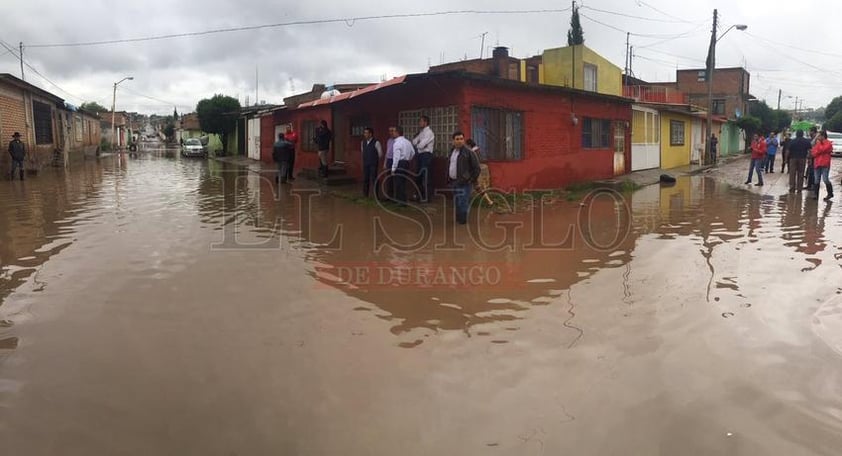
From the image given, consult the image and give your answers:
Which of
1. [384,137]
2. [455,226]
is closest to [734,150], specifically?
[384,137]

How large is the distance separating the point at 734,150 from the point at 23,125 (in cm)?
4345

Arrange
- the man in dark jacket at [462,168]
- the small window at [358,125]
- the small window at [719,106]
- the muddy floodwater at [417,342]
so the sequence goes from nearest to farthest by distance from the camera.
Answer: the muddy floodwater at [417,342] → the man in dark jacket at [462,168] → the small window at [358,125] → the small window at [719,106]

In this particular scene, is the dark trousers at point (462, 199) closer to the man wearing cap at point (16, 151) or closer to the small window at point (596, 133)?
the small window at point (596, 133)

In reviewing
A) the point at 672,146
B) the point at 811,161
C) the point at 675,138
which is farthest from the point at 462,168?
the point at 675,138

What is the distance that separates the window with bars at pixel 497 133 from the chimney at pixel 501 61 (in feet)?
50.9

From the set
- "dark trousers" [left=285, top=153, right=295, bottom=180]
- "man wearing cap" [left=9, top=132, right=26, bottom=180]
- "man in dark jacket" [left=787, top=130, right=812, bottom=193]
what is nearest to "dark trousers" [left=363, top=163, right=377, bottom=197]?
"dark trousers" [left=285, top=153, right=295, bottom=180]

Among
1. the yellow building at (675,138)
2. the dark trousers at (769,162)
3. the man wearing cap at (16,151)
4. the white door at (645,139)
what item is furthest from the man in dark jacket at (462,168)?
the yellow building at (675,138)

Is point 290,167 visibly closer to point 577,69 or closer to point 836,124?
point 577,69

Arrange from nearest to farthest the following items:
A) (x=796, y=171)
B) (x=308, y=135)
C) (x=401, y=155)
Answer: (x=401, y=155) < (x=796, y=171) < (x=308, y=135)

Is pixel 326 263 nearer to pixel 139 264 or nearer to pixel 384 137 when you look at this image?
pixel 139 264

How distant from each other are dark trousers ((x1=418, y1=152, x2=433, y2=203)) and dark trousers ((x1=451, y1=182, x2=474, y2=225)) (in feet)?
6.73

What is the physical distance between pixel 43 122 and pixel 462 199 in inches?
866

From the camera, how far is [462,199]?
9.77m

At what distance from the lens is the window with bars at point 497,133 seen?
13.0 m
